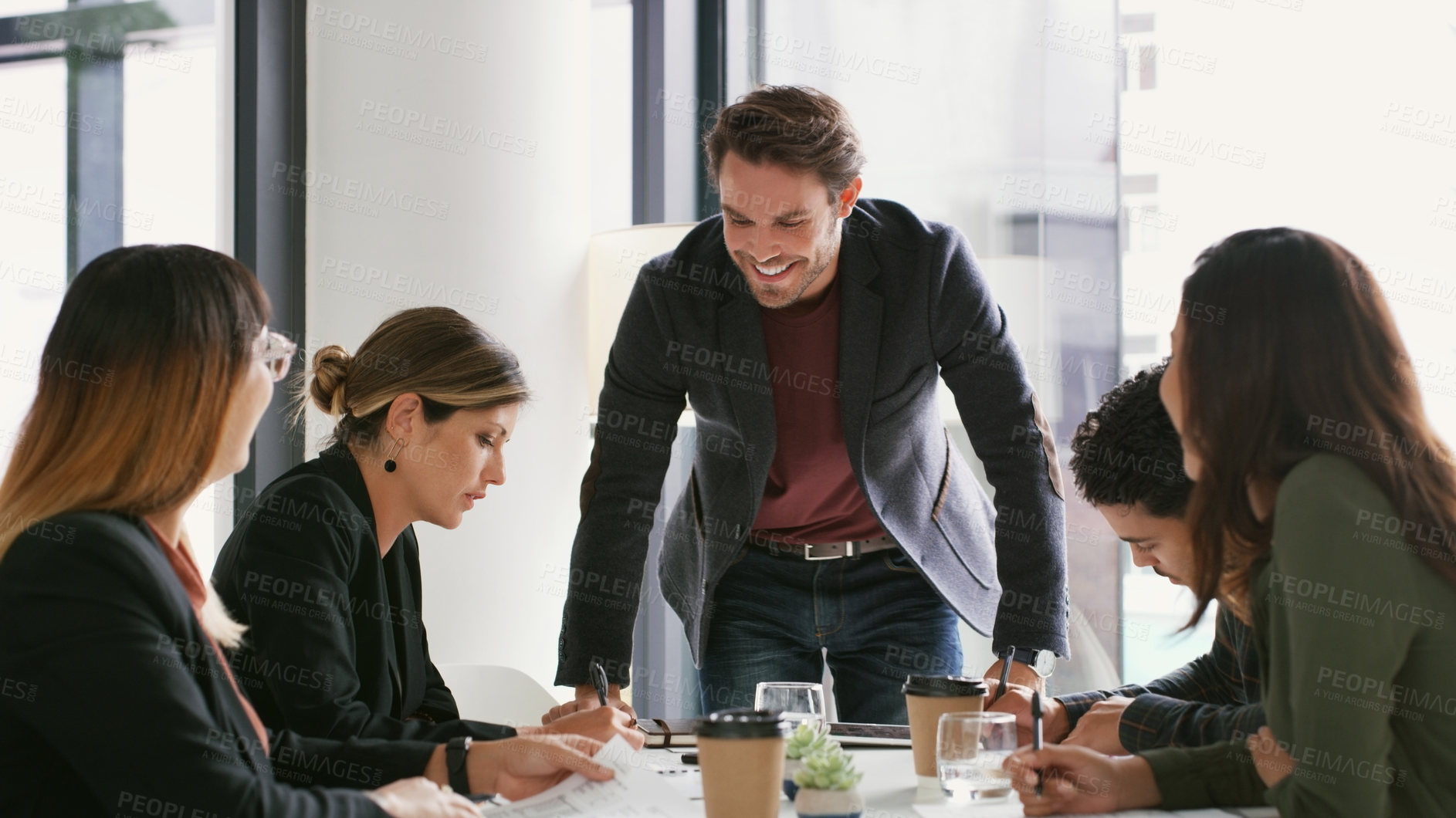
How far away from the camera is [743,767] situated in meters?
1.10

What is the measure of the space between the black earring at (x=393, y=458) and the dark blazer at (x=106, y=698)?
67 centimetres

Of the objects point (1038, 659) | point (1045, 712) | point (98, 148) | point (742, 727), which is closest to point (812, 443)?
point (1038, 659)

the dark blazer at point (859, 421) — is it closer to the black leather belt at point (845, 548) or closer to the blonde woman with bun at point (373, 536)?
the black leather belt at point (845, 548)

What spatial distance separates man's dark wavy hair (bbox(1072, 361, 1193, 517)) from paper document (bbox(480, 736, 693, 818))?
28.4 inches

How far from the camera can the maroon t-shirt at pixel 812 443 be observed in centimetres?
203

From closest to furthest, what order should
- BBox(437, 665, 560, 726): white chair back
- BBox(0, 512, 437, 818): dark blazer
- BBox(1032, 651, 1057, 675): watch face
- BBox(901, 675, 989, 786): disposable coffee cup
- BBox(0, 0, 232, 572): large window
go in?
BBox(0, 512, 437, 818): dark blazer
BBox(901, 675, 989, 786): disposable coffee cup
BBox(1032, 651, 1057, 675): watch face
BBox(437, 665, 560, 726): white chair back
BBox(0, 0, 232, 572): large window

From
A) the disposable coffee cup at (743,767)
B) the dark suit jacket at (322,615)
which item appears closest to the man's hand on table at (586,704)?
the dark suit jacket at (322,615)

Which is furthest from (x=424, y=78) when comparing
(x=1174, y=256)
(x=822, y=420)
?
(x=1174, y=256)

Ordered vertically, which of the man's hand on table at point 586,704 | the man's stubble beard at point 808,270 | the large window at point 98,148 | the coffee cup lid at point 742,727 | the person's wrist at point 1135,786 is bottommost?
the man's hand on table at point 586,704

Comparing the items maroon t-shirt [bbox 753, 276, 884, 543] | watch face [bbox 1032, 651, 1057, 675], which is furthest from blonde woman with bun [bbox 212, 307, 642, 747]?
watch face [bbox 1032, 651, 1057, 675]

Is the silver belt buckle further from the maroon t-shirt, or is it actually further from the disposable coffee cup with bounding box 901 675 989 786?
the disposable coffee cup with bounding box 901 675 989 786

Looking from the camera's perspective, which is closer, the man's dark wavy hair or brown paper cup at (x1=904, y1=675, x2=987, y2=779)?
brown paper cup at (x1=904, y1=675, x2=987, y2=779)

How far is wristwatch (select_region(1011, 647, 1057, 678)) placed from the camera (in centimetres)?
179

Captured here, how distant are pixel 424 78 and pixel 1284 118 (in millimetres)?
2012
